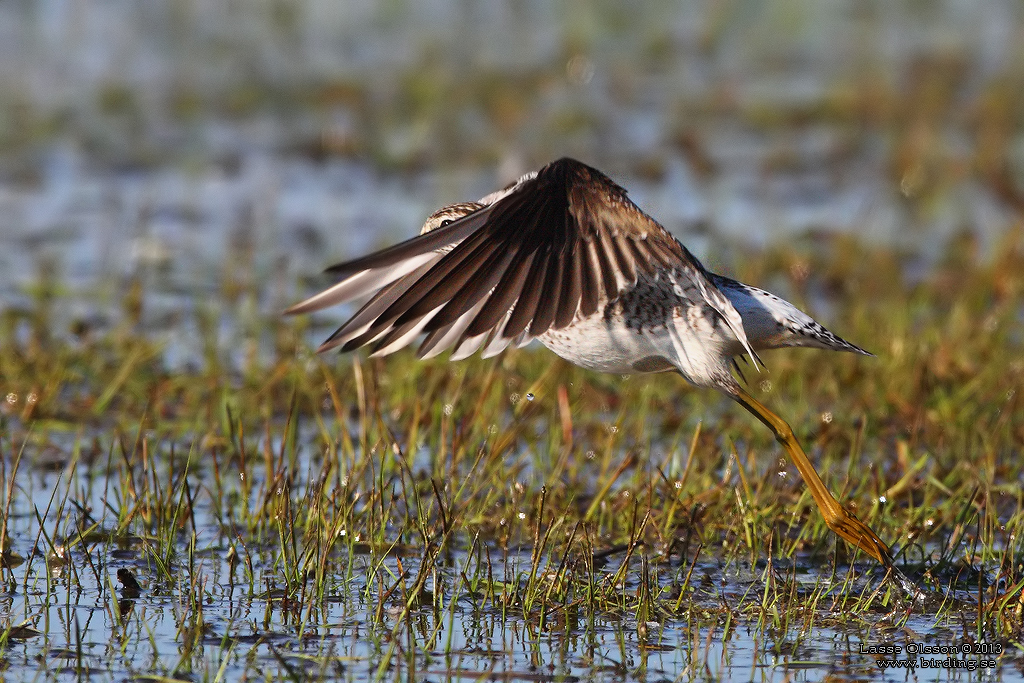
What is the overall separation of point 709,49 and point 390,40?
103 inches

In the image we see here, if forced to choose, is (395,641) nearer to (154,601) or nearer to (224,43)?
(154,601)

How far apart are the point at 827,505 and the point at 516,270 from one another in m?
1.28

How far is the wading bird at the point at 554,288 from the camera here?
13.8 ft

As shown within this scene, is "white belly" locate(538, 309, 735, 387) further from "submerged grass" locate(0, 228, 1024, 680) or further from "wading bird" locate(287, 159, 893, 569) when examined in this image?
"submerged grass" locate(0, 228, 1024, 680)

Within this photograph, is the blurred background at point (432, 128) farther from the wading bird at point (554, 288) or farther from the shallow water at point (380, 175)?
the wading bird at point (554, 288)

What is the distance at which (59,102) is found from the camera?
11133mm

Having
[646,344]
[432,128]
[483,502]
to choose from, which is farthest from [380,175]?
[646,344]

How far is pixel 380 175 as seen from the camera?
10.3m

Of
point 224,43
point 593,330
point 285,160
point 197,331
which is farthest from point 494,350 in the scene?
point 224,43

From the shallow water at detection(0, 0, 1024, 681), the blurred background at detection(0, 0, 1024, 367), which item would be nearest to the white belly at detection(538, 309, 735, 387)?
the shallow water at detection(0, 0, 1024, 681)

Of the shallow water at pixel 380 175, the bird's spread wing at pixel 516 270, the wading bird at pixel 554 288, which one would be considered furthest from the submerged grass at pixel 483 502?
the bird's spread wing at pixel 516 270

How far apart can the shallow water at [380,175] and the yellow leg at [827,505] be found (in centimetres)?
26

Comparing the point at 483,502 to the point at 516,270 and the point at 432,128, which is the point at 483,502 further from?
the point at 432,128

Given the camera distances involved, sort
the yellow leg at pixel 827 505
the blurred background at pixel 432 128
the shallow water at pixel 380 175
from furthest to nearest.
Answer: the blurred background at pixel 432 128
the yellow leg at pixel 827 505
the shallow water at pixel 380 175
